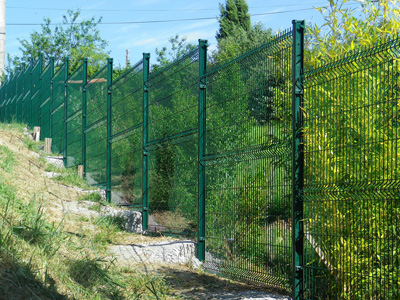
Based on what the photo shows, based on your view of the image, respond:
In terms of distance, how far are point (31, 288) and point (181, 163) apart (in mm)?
3075

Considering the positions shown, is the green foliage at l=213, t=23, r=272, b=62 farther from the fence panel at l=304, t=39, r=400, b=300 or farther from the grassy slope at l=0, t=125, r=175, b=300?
the fence panel at l=304, t=39, r=400, b=300

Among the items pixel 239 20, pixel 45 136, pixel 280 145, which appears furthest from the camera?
pixel 239 20

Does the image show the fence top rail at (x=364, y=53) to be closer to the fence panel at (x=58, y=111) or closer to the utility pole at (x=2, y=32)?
the fence panel at (x=58, y=111)

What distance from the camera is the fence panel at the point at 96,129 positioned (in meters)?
10.3

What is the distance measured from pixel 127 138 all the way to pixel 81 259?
12.5 ft

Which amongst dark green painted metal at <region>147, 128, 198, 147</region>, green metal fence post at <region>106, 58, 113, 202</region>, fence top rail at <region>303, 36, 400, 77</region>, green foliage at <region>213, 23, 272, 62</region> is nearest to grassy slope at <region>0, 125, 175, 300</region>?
dark green painted metal at <region>147, 128, 198, 147</region>

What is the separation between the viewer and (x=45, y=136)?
1509 centimetres

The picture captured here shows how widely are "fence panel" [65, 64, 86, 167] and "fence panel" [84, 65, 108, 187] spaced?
626 millimetres

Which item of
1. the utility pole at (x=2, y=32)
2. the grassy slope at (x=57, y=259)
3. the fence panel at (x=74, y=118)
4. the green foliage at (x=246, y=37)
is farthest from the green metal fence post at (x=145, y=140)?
the green foliage at (x=246, y=37)

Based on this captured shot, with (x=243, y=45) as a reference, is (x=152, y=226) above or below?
below

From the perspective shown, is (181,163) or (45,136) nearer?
(181,163)

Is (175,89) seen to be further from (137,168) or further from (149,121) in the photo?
(137,168)

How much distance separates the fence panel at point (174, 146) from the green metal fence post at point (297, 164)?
214 centimetres

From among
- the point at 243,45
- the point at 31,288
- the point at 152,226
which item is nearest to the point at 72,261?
the point at 31,288
